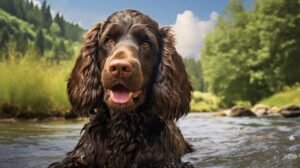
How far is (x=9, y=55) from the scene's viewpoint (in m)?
14.4

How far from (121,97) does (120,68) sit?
1.14 feet

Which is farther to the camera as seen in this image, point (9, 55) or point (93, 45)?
point (9, 55)

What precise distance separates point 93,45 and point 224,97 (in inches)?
1427

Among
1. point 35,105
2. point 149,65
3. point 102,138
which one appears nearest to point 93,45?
point 149,65

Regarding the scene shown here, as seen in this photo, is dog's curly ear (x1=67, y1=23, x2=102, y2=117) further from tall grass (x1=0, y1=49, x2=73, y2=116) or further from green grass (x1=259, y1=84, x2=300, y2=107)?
green grass (x1=259, y1=84, x2=300, y2=107)

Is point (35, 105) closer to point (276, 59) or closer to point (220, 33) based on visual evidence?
point (276, 59)

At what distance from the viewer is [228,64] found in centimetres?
3806

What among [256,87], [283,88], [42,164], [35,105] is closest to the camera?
[42,164]

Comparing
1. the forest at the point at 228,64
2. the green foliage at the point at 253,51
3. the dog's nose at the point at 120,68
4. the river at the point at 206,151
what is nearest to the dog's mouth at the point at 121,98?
the dog's nose at the point at 120,68

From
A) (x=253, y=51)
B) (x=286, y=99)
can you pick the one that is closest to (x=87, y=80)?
(x=286, y=99)

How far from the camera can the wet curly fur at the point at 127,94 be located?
3871 millimetres

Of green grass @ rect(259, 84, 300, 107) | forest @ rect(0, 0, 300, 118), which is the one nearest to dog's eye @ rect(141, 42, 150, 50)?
forest @ rect(0, 0, 300, 118)

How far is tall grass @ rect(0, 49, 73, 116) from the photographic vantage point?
43.7 feet

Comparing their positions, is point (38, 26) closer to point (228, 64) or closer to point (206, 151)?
point (228, 64)
